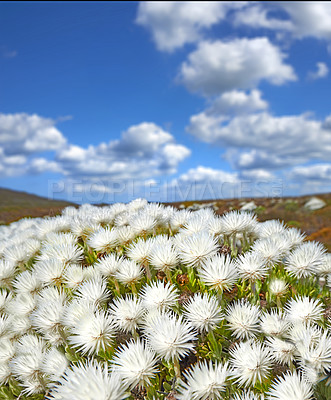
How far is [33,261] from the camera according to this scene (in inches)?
185

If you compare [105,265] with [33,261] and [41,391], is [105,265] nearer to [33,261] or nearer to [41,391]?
[41,391]

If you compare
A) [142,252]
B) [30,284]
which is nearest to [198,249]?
[142,252]

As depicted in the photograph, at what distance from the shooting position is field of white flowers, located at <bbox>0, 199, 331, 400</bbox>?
204cm

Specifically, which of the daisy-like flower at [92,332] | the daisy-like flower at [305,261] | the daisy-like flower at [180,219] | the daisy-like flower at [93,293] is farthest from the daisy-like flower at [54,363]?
the daisy-like flower at [305,261]

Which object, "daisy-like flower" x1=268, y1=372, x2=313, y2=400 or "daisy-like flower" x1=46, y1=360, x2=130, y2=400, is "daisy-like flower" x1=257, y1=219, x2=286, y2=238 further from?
"daisy-like flower" x1=46, y1=360, x2=130, y2=400

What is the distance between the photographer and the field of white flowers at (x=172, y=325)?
6.70ft

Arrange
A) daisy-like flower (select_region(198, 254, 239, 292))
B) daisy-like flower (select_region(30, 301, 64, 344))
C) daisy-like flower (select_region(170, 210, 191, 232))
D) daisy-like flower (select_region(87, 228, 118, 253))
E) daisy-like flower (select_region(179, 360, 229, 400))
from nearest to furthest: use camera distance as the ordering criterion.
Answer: daisy-like flower (select_region(179, 360, 229, 400)), daisy-like flower (select_region(198, 254, 239, 292)), daisy-like flower (select_region(30, 301, 64, 344)), daisy-like flower (select_region(87, 228, 118, 253)), daisy-like flower (select_region(170, 210, 191, 232))

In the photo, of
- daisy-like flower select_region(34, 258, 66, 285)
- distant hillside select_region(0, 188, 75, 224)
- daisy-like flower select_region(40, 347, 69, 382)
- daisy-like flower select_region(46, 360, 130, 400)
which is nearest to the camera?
daisy-like flower select_region(46, 360, 130, 400)

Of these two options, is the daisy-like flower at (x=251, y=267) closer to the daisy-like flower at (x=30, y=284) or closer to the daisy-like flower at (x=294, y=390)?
the daisy-like flower at (x=294, y=390)

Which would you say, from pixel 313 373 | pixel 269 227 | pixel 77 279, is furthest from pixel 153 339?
pixel 269 227

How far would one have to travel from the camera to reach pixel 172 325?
215 cm

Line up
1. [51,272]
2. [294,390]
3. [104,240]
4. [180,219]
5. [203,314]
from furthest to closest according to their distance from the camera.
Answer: [180,219], [104,240], [51,272], [203,314], [294,390]

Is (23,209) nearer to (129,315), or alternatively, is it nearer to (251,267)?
(129,315)

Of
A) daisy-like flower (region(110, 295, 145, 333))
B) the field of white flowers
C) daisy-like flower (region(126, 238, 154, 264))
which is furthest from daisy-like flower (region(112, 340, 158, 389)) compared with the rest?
daisy-like flower (region(126, 238, 154, 264))
